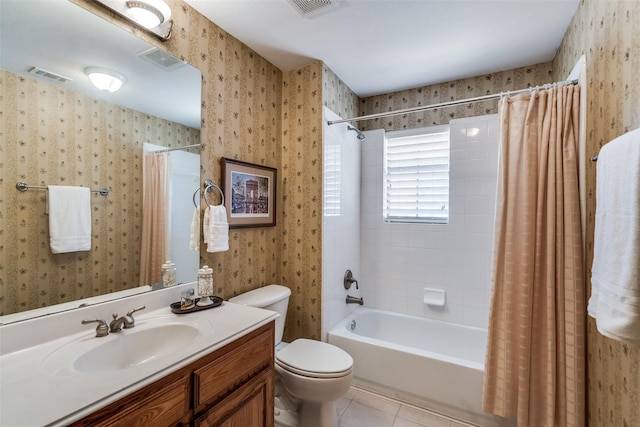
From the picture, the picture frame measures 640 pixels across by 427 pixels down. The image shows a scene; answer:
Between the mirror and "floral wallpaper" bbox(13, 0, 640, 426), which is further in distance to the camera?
"floral wallpaper" bbox(13, 0, 640, 426)

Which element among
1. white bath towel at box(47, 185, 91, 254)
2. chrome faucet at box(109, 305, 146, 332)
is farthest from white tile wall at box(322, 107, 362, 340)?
white bath towel at box(47, 185, 91, 254)

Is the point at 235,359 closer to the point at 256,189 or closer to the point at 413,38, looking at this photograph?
the point at 256,189

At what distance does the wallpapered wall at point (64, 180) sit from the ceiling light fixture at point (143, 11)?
43 centimetres

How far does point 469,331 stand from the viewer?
7.64ft

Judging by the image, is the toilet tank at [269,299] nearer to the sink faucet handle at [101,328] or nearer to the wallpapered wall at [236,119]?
the wallpapered wall at [236,119]

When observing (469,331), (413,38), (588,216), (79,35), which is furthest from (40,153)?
(469,331)

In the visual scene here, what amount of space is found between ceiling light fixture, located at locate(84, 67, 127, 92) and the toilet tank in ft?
4.11

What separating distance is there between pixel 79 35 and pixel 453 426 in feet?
9.38

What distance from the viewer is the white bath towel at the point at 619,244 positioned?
767 millimetres

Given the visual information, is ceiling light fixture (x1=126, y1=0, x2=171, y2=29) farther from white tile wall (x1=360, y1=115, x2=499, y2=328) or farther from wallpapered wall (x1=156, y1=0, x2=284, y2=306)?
white tile wall (x1=360, y1=115, x2=499, y2=328)

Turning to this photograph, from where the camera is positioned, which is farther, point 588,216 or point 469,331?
point 469,331

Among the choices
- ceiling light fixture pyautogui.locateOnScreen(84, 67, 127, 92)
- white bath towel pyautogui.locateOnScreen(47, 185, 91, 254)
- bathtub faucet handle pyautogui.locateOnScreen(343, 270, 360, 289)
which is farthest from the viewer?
bathtub faucet handle pyautogui.locateOnScreen(343, 270, 360, 289)

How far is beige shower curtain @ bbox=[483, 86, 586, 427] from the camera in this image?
142 cm

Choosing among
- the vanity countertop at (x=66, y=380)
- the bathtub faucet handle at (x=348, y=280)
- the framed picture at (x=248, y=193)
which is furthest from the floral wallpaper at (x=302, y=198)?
the vanity countertop at (x=66, y=380)
